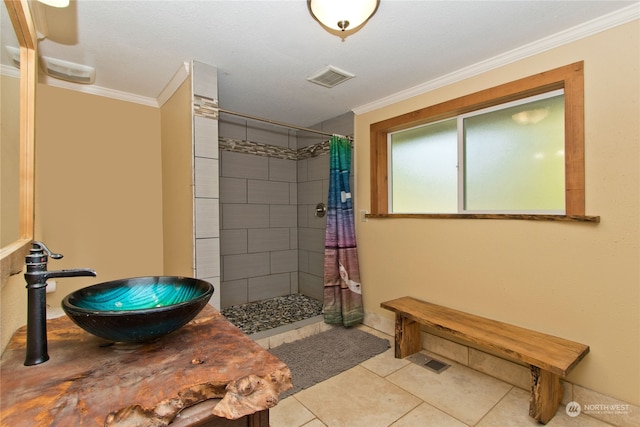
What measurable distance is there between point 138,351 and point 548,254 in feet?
7.55

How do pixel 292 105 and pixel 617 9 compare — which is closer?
pixel 617 9

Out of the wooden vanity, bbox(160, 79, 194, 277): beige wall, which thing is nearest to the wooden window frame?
bbox(160, 79, 194, 277): beige wall

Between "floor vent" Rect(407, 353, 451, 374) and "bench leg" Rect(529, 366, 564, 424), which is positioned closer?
"bench leg" Rect(529, 366, 564, 424)

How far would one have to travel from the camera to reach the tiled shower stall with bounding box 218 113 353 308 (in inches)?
136

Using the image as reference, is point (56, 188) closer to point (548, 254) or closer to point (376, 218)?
point (376, 218)

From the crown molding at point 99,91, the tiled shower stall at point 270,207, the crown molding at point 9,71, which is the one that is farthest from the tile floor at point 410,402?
the crown molding at point 99,91

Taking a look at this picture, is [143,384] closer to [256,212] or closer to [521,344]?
[521,344]

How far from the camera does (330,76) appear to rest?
238 cm

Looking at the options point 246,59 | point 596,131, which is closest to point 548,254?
point 596,131

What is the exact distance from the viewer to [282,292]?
390 cm

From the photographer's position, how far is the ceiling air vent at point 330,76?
2.28 metres

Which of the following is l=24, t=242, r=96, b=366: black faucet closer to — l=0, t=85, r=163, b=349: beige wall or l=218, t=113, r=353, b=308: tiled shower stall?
l=0, t=85, r=163, b=349: beige wall

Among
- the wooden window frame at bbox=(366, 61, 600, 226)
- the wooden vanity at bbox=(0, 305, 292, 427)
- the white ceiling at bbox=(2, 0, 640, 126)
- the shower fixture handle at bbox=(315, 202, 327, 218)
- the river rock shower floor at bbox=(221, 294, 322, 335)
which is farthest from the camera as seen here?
the shower fixture handle at bbox=(315, 202, 327, 218)

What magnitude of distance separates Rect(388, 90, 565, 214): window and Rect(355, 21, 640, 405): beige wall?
19 centimetres
